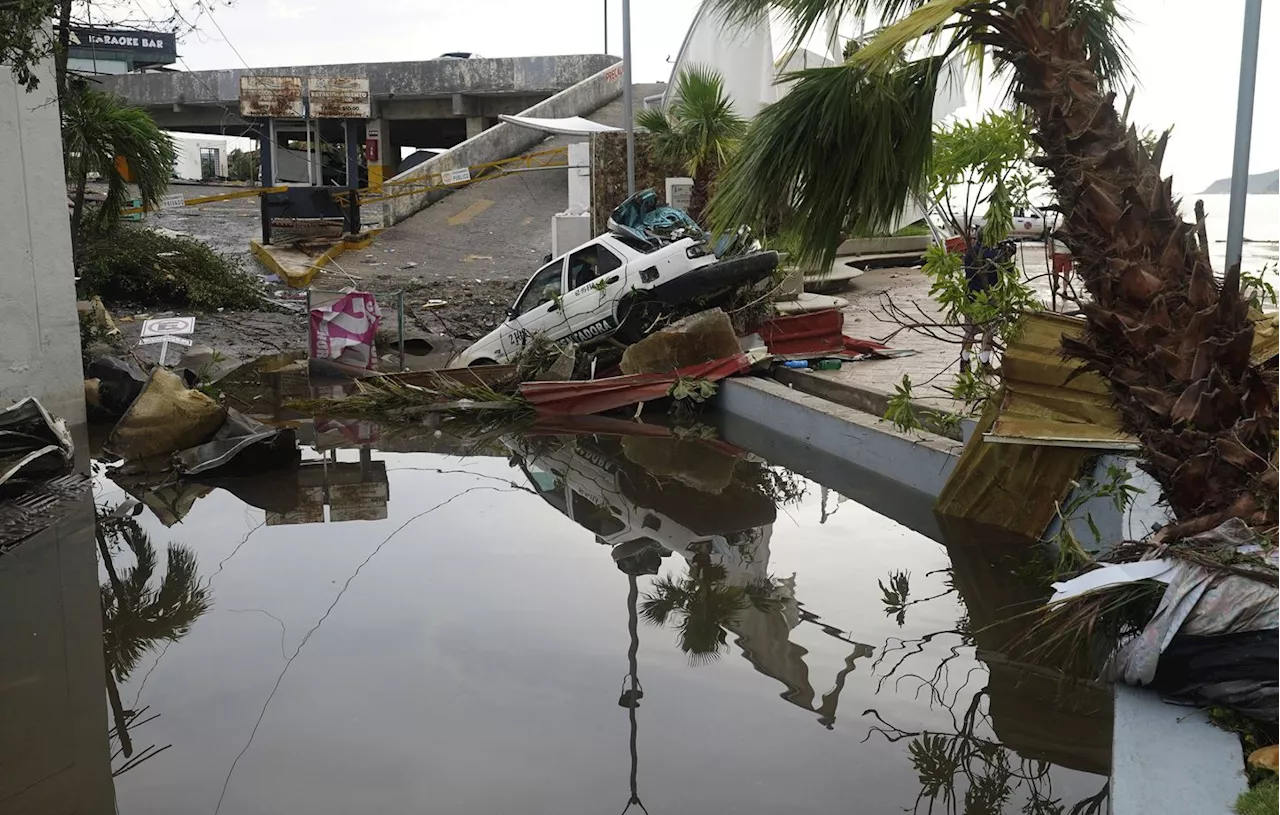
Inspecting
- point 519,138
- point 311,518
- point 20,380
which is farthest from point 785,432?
point 519,138

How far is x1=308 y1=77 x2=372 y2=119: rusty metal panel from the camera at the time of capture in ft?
96.3

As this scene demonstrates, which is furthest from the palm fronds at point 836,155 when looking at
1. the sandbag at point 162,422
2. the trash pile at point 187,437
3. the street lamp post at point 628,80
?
the street lamp post at point 628,80

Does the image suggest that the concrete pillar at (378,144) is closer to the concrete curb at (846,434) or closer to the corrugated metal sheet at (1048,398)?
the concrete curb at (846,434)

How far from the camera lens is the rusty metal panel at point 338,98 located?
2936 cm

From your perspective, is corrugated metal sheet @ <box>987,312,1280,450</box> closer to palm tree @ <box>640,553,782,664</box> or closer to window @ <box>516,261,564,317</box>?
palm tree @ <box>640,553,782,664</box>

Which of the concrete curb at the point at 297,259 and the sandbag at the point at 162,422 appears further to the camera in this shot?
the concrete curb at the point at 297,259

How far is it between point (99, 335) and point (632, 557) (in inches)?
378

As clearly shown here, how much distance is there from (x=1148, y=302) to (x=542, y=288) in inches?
402

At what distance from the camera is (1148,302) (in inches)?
208

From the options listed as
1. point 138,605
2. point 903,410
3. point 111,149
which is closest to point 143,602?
point 138,605

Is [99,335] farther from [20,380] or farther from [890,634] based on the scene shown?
[890,634]

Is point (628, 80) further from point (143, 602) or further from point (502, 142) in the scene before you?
point (143, 602)

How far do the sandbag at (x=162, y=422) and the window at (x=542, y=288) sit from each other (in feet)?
15.3

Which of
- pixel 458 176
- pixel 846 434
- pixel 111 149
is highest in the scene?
pixel 111 149
